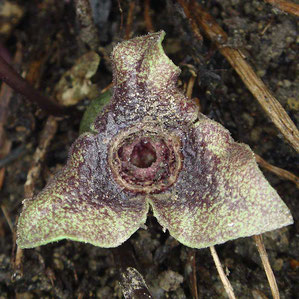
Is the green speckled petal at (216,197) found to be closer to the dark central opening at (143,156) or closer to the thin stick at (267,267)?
the dark central opening at (143,156)

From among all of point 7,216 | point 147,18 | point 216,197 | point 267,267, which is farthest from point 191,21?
point 7,216

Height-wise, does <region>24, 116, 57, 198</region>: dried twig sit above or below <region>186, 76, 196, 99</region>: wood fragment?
below

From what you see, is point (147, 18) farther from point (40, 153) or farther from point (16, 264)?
point (16, 264)

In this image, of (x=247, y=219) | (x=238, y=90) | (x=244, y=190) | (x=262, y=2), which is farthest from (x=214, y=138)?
(x=262, y=2)

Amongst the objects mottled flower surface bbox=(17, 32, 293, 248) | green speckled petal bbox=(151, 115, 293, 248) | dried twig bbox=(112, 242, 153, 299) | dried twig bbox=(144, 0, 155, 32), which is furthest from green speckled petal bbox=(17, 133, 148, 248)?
dried twig bbox=(144, 0, 155, 32)

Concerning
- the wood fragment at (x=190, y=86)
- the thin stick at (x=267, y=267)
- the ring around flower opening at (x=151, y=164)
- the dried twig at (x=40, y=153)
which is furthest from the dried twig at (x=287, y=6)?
the dried twig at (x=40, y=153)

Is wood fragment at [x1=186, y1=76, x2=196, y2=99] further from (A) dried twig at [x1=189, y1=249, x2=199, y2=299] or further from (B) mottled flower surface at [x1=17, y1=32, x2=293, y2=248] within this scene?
(A) dried twig at [x1=189, y1=249, x2=199, y2=299]

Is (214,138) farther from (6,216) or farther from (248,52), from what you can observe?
(6,216)
